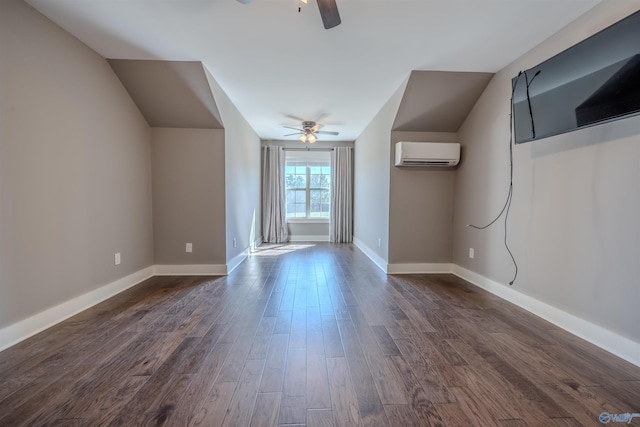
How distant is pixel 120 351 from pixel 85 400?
0.45 m

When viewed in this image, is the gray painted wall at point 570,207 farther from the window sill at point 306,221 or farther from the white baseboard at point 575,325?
the window sill at point 306,221

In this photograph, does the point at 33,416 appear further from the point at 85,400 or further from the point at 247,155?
the point at 247,155

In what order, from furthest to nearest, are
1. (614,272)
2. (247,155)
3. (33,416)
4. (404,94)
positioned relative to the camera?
(247,155)
(404,94)
(614,272)
(33,416)

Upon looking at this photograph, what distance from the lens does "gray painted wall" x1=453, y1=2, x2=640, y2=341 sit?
1707 mm

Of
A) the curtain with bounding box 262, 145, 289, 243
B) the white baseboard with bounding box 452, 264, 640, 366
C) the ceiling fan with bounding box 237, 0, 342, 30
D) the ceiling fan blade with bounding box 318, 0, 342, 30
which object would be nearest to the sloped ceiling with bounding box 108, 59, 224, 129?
the ceiling fan with bounding box 237, 0, 342, 30

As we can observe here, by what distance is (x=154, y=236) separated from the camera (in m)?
3.45

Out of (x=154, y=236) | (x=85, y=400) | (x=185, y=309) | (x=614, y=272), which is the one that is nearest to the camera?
(x=85, y=400)

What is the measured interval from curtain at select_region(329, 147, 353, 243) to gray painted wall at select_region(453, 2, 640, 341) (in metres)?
3.36

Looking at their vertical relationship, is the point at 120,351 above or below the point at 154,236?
below

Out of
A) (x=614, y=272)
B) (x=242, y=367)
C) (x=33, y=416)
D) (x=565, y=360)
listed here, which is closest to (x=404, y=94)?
(x=614, y=272)

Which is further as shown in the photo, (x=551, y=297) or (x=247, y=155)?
(x=247, y=155)

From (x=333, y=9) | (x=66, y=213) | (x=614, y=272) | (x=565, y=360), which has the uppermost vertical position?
(x=333, y=9)

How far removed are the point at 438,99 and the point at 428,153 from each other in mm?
640

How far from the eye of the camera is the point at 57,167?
2105mm
